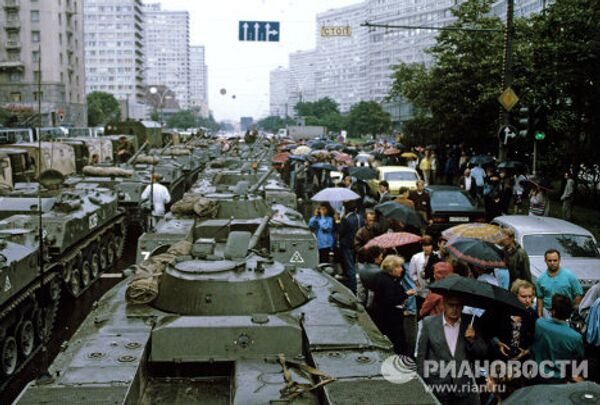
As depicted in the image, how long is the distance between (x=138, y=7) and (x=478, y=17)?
132 m

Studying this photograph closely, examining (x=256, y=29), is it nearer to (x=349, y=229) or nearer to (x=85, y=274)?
(x=85, y=274)

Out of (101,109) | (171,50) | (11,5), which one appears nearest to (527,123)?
(11,5)

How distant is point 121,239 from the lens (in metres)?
18.0

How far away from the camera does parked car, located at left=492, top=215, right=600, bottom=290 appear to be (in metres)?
11.8

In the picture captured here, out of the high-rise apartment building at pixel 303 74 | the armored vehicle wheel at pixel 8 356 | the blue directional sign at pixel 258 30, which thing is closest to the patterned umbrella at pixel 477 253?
the armored vehicle wheel at pixel 8 356

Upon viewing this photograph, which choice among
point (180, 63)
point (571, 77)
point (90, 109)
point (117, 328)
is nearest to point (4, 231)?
point (117, 328)

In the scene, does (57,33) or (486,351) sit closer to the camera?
(486,351)

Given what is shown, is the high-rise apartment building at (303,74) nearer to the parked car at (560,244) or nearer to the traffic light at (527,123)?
the traffic light at (527,123)

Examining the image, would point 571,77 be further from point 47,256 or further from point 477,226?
point 47,256

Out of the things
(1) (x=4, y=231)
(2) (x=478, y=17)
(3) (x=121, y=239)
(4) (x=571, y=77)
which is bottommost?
(3) (x=121, y=239)

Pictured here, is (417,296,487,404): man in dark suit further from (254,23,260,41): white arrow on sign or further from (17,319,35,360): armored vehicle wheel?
(254,23,260,41): white arrow on sign

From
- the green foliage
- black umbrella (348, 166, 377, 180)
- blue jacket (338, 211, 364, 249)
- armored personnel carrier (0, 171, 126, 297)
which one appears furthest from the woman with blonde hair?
the green foliage

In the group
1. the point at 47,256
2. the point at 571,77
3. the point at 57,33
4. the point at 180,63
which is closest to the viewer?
the point at 47,256

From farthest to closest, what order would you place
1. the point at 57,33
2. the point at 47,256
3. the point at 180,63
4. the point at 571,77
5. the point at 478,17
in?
the point at 180,63 → the point at 57,33 → the point at 478,17 → the point at 571,77 → the point at 47,256
